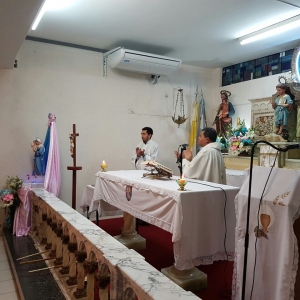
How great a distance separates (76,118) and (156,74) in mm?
1897

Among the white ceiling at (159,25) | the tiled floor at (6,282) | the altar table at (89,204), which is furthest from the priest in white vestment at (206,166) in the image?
the tiled floor at (6,282)

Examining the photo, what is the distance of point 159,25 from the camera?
4801mm

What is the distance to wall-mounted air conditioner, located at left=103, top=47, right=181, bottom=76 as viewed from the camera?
5.73 metres

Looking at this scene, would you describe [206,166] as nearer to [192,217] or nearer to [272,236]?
[192,217]

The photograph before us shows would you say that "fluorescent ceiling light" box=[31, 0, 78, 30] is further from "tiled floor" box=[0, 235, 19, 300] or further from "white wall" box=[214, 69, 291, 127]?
"white wall" box=[214, 69, 291, 127]

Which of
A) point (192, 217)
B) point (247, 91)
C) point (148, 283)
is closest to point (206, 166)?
point (192, 217)

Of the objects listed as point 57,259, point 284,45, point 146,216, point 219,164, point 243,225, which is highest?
point 284,45

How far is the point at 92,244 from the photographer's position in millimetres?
2012

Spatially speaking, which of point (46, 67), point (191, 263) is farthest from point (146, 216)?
point (46, 67)

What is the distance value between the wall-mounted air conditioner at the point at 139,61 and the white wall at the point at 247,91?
156 cm

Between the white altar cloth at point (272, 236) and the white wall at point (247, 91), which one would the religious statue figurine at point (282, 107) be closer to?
the white wall at point (247, 91)

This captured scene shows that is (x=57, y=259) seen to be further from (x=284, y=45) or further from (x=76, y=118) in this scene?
(x=284, y=45)

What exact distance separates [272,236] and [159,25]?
12.4 ft

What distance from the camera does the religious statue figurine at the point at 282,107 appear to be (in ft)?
17.3
